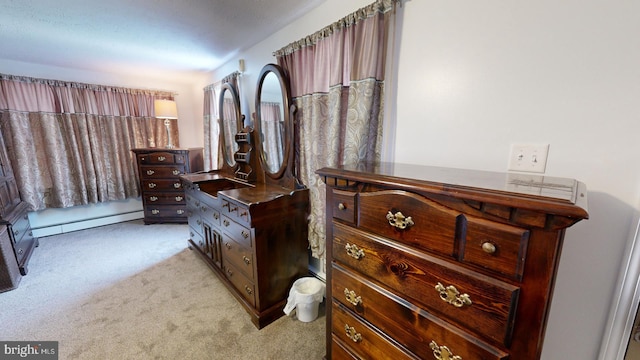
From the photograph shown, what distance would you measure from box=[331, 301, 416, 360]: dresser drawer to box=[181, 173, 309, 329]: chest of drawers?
2.18 feet

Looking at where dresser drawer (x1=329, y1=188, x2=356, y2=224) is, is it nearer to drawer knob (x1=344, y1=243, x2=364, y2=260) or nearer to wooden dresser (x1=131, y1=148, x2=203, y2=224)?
Result: drawer knob (x1=344, y1=243, x2=364, y2=260)

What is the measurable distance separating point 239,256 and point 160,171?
8.14 feet

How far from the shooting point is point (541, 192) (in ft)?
2.02

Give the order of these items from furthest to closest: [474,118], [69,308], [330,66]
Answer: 1. [69,308]
2. [330,66]
3. [474,118]

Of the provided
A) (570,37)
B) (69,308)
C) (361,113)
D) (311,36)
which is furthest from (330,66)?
(69,308)

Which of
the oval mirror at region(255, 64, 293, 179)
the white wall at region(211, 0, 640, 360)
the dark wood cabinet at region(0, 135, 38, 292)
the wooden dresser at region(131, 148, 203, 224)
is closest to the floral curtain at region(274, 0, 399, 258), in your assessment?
the oval mirror at region(255, 64, 293, 179)

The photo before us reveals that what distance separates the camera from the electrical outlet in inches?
36.9

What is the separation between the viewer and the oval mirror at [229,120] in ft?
8.59

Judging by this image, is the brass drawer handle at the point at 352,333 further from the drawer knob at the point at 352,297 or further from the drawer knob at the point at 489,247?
the drawer knob at the point at 489,247

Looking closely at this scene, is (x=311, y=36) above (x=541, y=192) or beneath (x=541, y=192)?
above

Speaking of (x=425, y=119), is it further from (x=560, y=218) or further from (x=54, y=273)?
(x=54, y=273)

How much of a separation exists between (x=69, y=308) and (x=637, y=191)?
3399 mm

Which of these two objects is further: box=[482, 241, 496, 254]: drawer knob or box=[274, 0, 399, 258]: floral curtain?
box=[274, 0, 399, 258]: floral curtain

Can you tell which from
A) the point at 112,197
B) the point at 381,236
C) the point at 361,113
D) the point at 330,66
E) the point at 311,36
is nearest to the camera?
the point at 381,236
